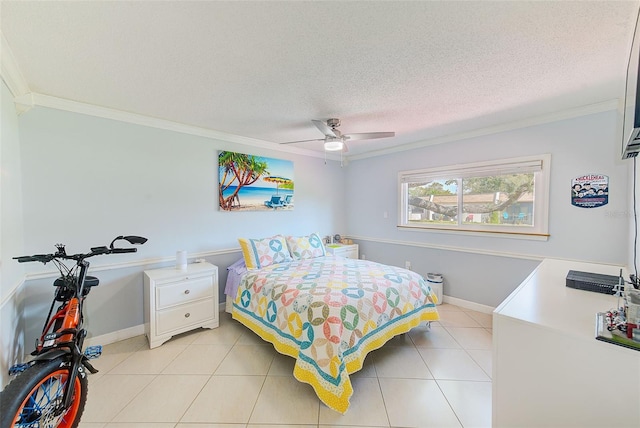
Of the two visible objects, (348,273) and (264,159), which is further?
(264,159)

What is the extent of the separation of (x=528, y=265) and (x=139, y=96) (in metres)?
4.62

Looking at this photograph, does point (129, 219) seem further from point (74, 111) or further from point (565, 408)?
point (565, 408)

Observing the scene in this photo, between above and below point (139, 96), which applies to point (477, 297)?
below

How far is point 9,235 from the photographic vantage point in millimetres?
1849

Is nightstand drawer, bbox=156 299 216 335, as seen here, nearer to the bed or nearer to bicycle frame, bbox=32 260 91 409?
the bed

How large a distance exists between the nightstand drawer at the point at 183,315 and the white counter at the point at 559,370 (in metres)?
2.77

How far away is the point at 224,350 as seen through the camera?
250cm

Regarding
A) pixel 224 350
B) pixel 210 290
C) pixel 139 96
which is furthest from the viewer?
pixel 210 290

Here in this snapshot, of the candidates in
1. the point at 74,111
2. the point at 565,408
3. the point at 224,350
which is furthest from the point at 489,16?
the point at 74,111

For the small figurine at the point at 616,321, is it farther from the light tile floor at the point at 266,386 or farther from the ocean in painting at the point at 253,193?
the ocean in painting at the point at 253,193

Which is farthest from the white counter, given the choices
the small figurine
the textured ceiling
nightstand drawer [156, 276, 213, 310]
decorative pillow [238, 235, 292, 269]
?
nightstand drawer [156, 276, 213, 310]

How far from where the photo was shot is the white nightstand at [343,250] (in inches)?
173

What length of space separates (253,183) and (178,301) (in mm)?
1851

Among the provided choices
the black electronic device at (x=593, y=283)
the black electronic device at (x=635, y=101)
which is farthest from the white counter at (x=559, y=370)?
the black electronic device at (x=635, y=101)
